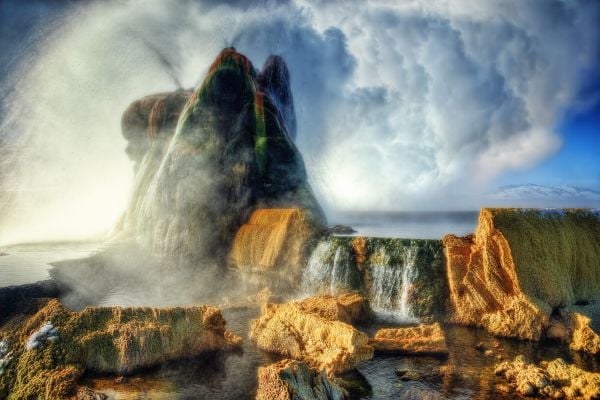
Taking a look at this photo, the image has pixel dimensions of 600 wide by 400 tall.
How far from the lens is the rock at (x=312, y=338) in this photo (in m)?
7.82

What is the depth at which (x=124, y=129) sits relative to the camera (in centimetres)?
2572

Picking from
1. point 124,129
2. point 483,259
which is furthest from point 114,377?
point 124,129

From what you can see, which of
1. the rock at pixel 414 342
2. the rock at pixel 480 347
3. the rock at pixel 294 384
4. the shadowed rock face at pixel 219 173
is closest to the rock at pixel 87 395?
the rock at pixel 294 384

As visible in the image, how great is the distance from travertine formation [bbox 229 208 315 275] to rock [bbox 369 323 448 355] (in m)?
6.06

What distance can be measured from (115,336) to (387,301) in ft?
28.6

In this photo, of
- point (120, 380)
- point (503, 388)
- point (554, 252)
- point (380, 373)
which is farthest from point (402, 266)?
point (120, 380)

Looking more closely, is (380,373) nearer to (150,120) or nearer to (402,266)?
(402,266)

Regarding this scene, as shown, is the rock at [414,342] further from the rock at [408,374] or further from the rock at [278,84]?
the rock at [278,84]

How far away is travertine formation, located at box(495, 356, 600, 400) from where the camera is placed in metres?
6.77

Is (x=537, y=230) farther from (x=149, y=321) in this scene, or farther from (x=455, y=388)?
(x=149, y=321)

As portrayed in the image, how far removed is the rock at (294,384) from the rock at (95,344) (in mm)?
2954

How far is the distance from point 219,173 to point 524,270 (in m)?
13.9

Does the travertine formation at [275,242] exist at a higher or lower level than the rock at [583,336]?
higher

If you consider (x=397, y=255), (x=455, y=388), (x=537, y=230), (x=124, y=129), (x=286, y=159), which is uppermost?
(x=124, y=129)
